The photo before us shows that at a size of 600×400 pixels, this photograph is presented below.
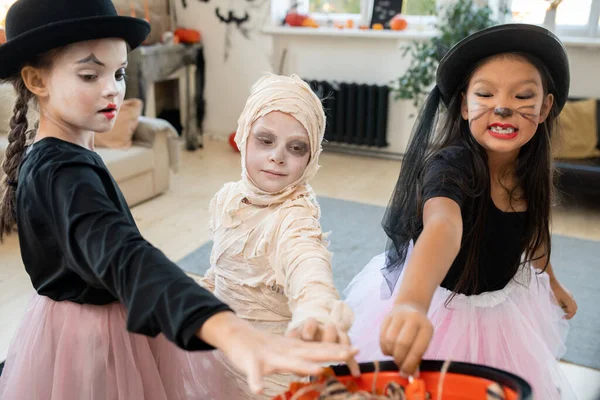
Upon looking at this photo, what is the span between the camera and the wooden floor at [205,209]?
9.15ft

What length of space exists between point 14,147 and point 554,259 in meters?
3.06

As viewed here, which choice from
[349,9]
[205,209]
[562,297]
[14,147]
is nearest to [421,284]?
[14,147]

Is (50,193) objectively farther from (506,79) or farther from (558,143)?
(558,143)

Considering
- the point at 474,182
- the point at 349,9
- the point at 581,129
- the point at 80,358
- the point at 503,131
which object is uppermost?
the point at 349,9


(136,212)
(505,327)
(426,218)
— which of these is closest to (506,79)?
(426,218)

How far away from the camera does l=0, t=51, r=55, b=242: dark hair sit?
4.18ft

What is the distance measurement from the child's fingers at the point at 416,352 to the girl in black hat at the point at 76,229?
32 cm

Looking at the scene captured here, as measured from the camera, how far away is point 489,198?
147 cm

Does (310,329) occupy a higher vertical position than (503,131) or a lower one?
lower

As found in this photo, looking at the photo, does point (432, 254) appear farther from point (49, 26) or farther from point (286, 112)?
point (49, 26)

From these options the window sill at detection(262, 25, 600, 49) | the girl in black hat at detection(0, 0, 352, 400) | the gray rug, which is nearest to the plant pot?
the girl in black hat at detection(0, 0, 352, 400)

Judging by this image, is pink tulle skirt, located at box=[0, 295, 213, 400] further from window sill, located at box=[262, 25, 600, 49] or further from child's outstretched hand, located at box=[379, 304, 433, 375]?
window sill, located at box=[262, 25, 600, 49]

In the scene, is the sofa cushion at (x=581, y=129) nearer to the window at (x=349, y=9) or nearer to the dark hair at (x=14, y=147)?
the window at (x=349, y=9)

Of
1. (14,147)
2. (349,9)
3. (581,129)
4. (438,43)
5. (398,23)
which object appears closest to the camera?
(14,147)
